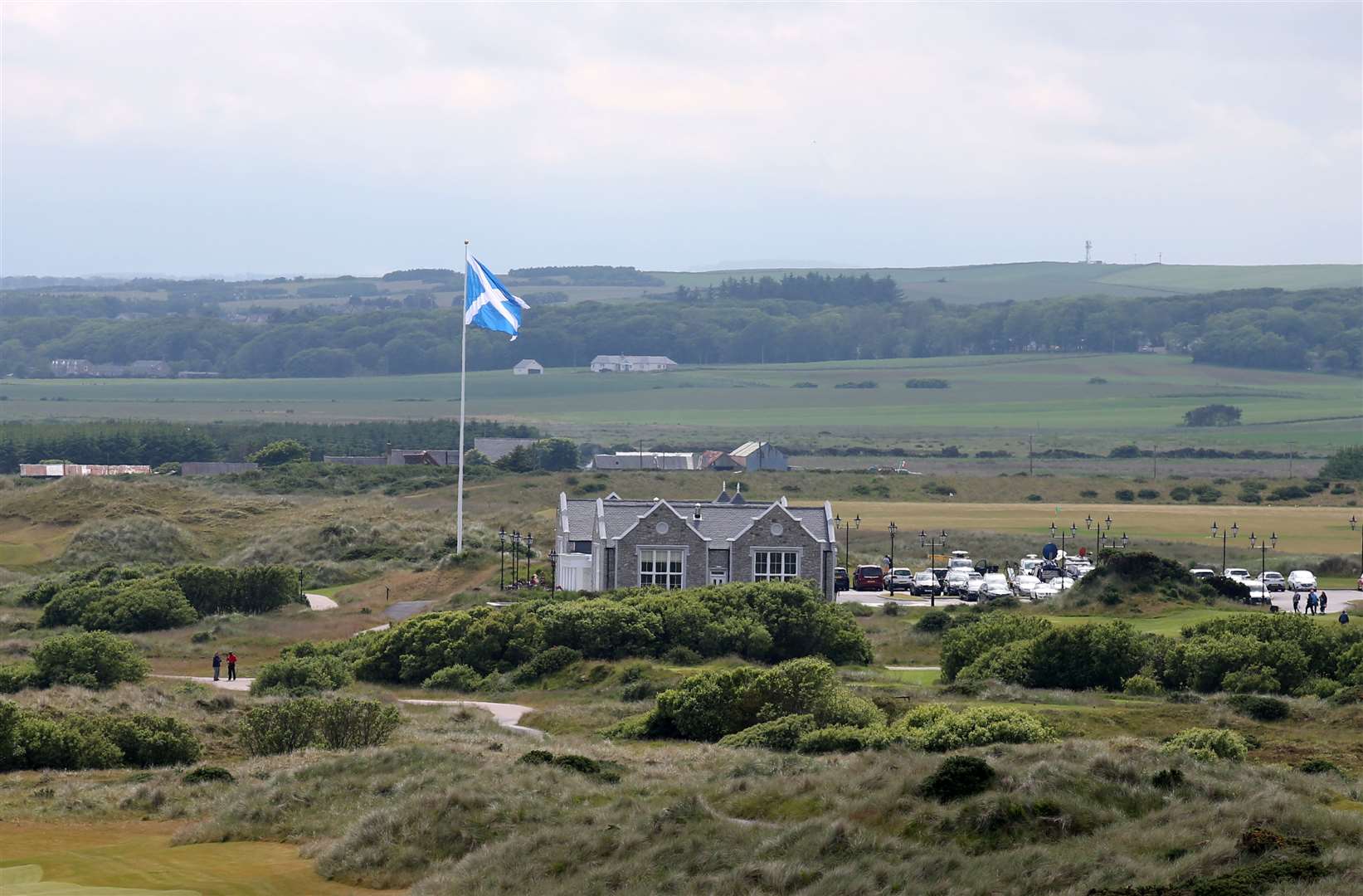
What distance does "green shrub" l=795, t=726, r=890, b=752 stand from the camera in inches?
1394

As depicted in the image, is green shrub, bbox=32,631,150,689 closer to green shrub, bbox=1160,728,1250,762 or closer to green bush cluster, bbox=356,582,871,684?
green bush cluster, bbox=356,582,871,684

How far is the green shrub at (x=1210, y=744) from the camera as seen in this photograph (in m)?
32.4

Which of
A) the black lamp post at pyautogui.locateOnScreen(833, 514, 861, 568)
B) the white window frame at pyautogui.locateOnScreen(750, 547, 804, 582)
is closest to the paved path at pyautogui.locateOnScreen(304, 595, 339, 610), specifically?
the white window frame at pyautogui.locateOnScreen(750, 547, 804, 582)

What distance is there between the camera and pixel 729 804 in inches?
1070

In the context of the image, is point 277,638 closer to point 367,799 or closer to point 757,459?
point 367,799

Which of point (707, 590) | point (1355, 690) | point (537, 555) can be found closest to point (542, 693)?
point (707, 590)

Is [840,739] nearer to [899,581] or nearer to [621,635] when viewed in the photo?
[621,635]

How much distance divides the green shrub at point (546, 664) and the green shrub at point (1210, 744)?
69.8 ft

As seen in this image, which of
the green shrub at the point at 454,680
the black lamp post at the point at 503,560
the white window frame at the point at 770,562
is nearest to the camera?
the green shrub at the point at 454,680

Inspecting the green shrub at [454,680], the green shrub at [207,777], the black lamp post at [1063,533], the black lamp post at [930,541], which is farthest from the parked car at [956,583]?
the green shrub at [207,777]

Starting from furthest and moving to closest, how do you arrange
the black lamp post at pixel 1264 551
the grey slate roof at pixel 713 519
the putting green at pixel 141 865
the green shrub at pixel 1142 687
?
the black lamp post at pixel 1264 551
the grey slate roof at pixel 713 519
the green shrub at pixel 1142 687
the putting green at pixel 141 865

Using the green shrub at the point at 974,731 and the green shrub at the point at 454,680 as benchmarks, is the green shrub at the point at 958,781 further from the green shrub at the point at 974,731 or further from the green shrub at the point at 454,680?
the green shrub at the point at 454,680

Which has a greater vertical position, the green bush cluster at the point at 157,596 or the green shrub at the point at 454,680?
the green shrub at the point at 454,680

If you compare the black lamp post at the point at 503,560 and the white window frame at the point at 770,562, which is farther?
the black lamp post at the point at 503,560
